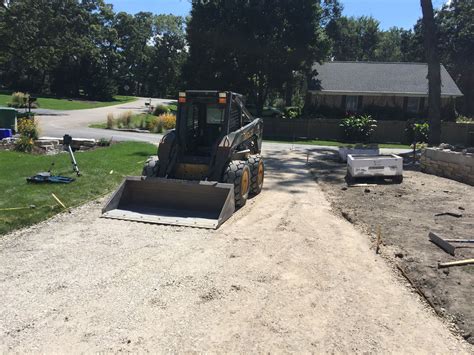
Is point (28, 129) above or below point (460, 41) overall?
below

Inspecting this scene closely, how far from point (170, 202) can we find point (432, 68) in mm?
16960

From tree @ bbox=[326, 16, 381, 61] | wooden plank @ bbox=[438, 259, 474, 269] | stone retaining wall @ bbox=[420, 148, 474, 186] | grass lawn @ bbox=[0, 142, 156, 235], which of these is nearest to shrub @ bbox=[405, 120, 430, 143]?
stone retaining wall @ bbox=[420, 148, 474, 186]

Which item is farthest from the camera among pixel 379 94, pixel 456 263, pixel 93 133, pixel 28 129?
pixel 379 94

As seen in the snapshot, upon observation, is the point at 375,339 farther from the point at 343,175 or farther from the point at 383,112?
the point at 383,112

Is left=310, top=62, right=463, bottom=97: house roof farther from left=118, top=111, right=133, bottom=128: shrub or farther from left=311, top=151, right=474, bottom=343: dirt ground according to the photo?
left=311, top=151, right=474, bottom=343: dirt ground

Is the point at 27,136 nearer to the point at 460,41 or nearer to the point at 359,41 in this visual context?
the point at 460,41

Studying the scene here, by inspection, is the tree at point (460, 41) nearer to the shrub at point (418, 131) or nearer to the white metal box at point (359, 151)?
the shrub at point (418, 131)

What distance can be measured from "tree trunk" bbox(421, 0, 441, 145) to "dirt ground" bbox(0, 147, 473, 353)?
15310 millimetres

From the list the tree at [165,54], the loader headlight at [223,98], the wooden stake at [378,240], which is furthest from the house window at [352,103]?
the tree at [165,54]

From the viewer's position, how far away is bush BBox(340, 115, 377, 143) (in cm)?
2981

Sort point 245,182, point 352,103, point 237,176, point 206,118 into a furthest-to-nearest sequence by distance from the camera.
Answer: point 352,103 → point 206,118 → point 245,182 → point 237,176

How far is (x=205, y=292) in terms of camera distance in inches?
217

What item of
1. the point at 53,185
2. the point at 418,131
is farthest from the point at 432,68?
the point at 53,185

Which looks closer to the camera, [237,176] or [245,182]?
[237,176]
